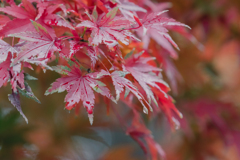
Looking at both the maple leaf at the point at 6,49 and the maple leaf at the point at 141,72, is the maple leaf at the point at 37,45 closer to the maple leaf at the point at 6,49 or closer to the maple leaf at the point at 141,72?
the maple leaf at the point at 6,49

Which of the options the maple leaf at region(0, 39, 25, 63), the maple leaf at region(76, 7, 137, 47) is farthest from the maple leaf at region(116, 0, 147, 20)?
the maple leaf at region(0, 39, 25, 63)

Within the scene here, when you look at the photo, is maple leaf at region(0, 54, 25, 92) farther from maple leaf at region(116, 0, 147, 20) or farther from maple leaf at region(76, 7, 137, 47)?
maple leaf at region(116, 0, 147, 20)

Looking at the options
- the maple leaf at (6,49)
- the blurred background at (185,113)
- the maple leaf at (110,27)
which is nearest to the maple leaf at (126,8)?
the maple leaf at (110,27)

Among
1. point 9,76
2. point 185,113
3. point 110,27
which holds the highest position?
point 110,27

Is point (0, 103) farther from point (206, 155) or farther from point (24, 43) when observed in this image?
point (206, 155)

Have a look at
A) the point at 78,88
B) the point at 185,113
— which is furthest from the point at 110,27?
the point at 185,113

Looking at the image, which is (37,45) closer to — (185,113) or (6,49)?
(6,49)
